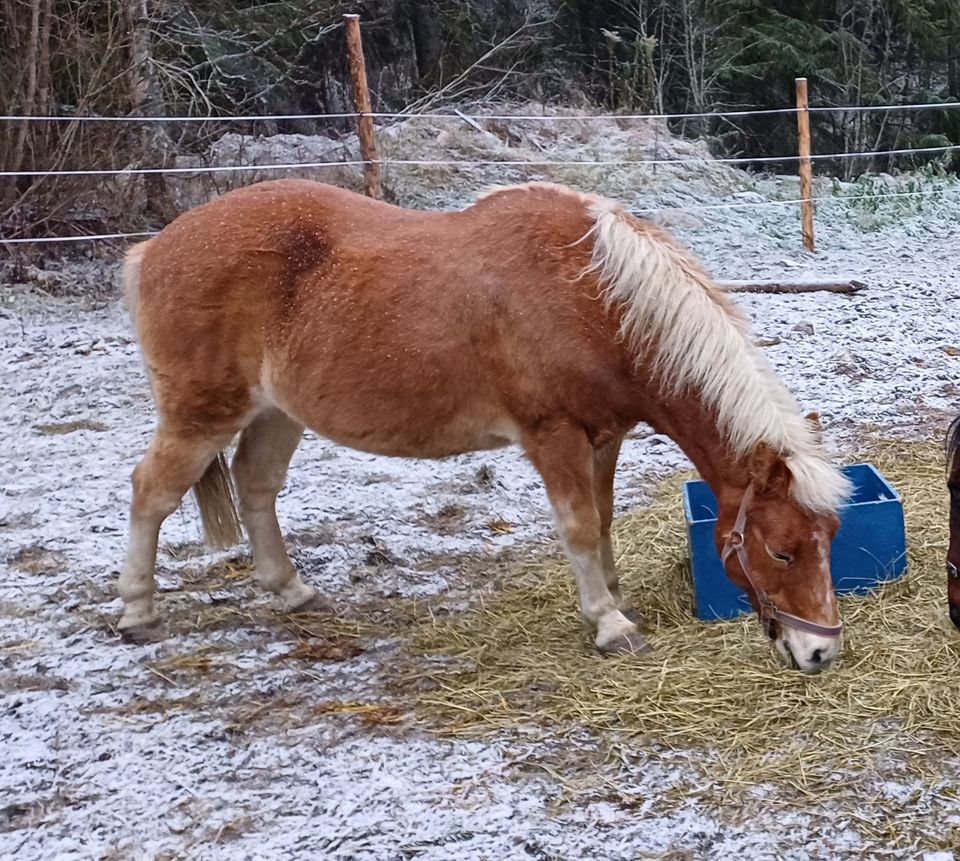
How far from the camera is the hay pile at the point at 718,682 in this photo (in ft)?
8.73

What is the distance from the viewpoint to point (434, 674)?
321 centimetres

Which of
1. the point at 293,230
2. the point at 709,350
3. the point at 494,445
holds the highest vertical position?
the point at 293,230

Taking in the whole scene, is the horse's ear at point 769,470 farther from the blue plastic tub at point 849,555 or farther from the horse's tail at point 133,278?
the horse's tail at point 133,278

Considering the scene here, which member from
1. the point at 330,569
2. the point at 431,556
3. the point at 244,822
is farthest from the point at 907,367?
the point at 244,822

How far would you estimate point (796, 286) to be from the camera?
7625 millimetres

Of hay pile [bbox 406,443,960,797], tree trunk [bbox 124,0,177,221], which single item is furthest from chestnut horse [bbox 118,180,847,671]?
tree trunk [bbox 124,0,177,221]

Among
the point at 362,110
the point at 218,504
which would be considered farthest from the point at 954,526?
the point at 362,110

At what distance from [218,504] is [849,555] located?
2187 mm

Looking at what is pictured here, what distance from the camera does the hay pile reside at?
266 cm

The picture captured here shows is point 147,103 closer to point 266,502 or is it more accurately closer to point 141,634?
point 266,502

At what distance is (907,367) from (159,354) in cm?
432

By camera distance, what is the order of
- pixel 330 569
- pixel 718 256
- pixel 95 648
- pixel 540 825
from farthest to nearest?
pixel 718 256
pixel 330 569
pixel 95 648
pixel 540 825

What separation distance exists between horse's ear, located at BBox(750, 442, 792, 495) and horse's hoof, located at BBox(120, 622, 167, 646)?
2015mm

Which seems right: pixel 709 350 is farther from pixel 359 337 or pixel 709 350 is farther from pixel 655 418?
pixel 359 337
